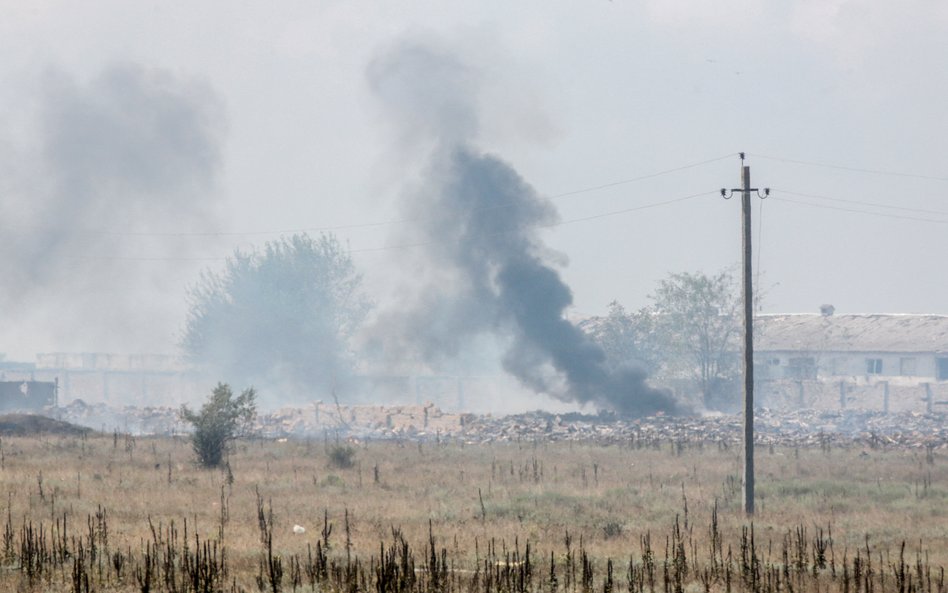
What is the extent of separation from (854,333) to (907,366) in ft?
23.3

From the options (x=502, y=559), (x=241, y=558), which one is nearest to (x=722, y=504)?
(x=502, y=559)

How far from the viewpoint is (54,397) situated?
68.9 meters

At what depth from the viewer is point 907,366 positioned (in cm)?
8231

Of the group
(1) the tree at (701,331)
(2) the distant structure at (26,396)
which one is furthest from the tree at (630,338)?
(2) the distant structure at (26,396)

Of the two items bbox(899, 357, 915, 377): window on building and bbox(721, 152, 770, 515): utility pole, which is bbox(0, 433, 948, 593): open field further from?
bbox(899, 357, 915, 377): window on building

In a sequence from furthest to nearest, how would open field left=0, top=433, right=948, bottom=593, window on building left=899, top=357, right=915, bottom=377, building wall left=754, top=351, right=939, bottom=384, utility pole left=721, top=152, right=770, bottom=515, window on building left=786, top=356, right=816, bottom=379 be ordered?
window on building left=899, top=357, right=915, bottom=377
building wall left=754, top=351, right=939, bottom=384
window on building left=786, top=356, right=816, bottom=379
utility pole left=721, top=152, right=770, bottom=515
open field left=0, top=433, right=948, bottom=593

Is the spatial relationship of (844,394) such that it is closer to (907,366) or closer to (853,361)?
(907,366)

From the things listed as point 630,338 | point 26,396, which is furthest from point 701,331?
point 26,396

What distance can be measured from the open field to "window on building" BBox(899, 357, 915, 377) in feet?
148

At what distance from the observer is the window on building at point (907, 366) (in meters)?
82.1

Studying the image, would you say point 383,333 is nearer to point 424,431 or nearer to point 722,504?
point 424,431

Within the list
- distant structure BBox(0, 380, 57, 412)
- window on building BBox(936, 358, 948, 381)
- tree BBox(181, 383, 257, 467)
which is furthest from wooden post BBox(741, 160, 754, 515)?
window on building BBox(936, 358, 948, 381)

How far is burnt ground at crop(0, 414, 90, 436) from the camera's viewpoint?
4353 cm

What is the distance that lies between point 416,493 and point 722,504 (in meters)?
6.41
